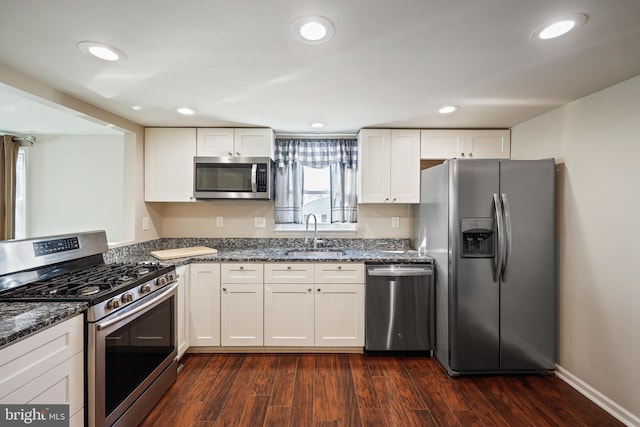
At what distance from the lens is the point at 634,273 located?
1.83 metres

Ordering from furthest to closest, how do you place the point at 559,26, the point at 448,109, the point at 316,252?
1. the point at 316,252
2. the point at 448,109
3. the point at 559,26

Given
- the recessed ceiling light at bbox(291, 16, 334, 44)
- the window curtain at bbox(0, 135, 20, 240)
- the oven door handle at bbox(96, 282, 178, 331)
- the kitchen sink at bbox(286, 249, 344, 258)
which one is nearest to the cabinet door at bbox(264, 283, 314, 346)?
the kitchen sink at bbox(286, 249, 344, 258)

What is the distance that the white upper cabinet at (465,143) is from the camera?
2.97m

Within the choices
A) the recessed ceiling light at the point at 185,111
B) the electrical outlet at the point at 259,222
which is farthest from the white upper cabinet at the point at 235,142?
the electrical outlet at the point at 259,222

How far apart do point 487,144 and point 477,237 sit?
1211mm

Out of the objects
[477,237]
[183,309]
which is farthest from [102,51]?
[477,237]

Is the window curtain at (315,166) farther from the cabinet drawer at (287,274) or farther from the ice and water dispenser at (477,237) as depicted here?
the ice and water dispenser at (477,237)

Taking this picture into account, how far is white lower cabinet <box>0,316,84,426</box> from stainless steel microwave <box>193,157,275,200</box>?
5.60 ft

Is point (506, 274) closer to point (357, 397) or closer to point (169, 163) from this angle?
point (357, 397)

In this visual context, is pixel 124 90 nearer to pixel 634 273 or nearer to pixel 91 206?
pixel 91 206

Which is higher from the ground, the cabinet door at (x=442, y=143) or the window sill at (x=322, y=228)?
the cabinet door at (x=442, y=143)

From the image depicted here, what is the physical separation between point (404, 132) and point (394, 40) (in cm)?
165

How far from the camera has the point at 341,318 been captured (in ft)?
8.73

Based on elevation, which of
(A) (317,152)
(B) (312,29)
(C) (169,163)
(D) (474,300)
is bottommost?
(D) (474,300)
